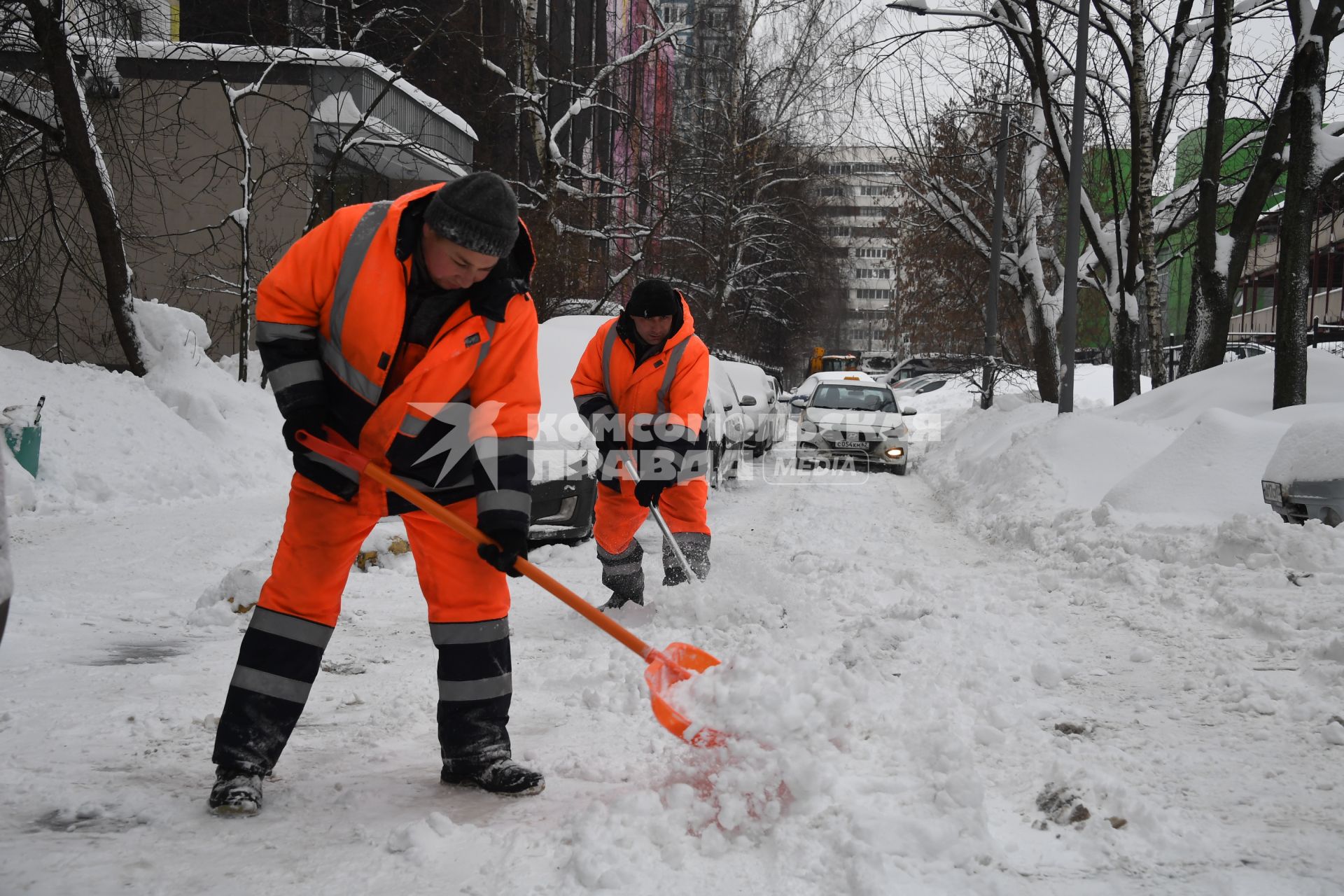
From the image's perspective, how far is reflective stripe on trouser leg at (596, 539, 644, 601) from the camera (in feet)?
18.2

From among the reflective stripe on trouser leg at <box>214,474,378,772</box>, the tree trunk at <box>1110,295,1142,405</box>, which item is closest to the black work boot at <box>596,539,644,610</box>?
the reflective stripe on trouser leg at <box>214,474,378,772</box>

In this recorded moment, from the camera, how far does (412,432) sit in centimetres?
310

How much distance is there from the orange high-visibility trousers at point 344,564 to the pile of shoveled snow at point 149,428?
6.04 meters

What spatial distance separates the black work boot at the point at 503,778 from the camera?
Answer: 10.0 feet

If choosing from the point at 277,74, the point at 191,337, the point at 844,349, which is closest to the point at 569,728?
the point at 191,337

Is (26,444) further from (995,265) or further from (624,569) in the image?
(995,265)

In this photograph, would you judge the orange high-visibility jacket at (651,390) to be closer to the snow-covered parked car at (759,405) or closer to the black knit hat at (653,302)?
the black knit hat at (653,302)

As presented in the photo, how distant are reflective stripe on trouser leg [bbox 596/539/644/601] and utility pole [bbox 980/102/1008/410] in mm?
15482

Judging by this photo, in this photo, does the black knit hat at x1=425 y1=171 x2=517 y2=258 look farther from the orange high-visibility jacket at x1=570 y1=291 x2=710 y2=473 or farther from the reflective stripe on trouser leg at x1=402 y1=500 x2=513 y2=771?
the orange high-visibility jacket at x1=570 y1=291 x2=710 y2=473

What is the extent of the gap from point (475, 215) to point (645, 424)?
284 centimetres

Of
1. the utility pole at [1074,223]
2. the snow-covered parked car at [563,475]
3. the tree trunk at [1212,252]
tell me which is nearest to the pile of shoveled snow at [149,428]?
the snow-covered parked car at [563,475]

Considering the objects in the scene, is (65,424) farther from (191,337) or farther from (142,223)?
(142,223)

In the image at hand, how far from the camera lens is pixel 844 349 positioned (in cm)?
8638

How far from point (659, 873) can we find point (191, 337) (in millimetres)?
11659
